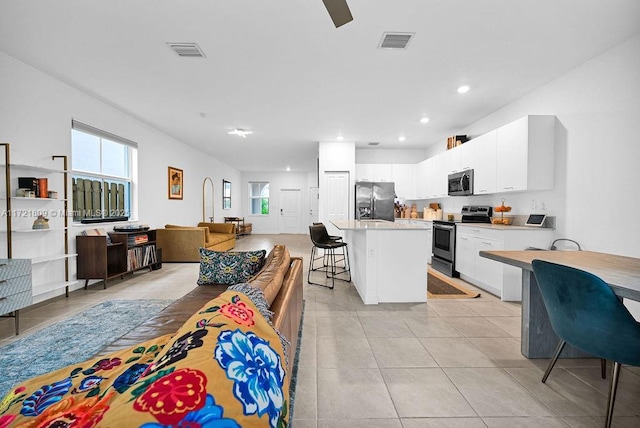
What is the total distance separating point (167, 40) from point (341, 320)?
10.7 feet

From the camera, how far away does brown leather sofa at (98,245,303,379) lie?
1539mm

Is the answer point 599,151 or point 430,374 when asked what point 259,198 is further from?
point 430,374

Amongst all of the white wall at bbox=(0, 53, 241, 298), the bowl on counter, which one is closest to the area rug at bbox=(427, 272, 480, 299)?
the bowl on counter

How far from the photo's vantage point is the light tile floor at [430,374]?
166 cm

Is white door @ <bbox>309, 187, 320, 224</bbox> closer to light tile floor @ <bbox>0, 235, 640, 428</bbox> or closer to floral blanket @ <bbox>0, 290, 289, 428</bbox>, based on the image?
light tile floor @ <bbox>0, 235, 640, 428</bbox>

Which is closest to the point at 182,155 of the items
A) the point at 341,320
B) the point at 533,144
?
the point at 341,320

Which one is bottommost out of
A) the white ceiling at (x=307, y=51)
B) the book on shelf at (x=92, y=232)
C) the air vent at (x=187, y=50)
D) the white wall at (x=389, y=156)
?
the book on shelf at (x=92, y=232)

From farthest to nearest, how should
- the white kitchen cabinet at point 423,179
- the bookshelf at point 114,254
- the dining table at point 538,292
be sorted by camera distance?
the white kitchen cabinet at point 423,179, the bookshelf at point 114,254, the dining table at point 538,292

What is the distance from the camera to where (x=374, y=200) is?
679 cm

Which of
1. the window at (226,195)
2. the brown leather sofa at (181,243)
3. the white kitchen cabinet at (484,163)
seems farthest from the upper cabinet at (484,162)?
the window at (226,195)

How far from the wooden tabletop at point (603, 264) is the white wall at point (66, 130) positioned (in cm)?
490

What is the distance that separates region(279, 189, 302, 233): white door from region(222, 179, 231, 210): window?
2.49m

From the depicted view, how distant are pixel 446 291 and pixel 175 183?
6.03 m

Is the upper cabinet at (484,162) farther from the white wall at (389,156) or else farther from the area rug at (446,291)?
the white wall at (389,156)
